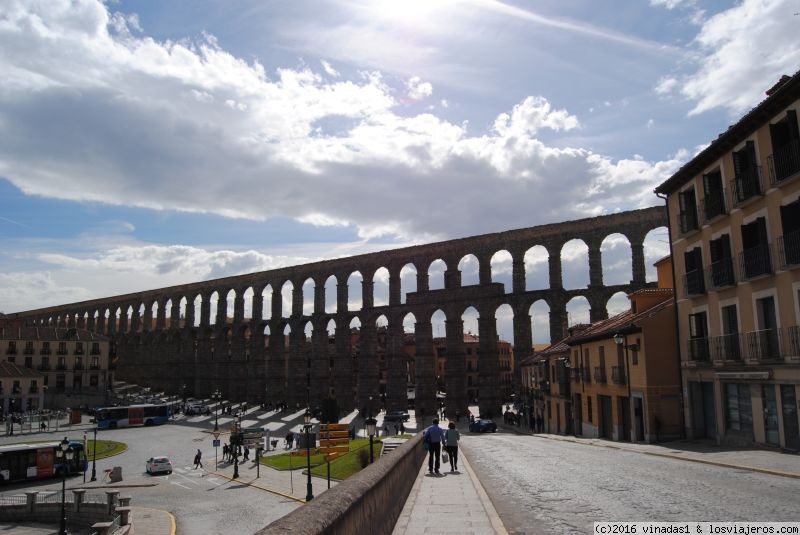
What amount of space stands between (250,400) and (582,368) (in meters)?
63.2

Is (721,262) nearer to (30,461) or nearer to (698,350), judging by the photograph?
(698,350)

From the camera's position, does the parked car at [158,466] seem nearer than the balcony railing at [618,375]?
No

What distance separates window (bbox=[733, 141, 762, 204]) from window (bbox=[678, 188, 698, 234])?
3488 millimetres

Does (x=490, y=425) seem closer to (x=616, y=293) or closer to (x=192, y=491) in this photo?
(x=616, y=293)

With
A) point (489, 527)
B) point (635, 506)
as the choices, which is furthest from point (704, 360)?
point (489, 527)

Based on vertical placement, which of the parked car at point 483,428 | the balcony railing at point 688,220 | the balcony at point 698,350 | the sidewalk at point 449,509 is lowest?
the parked car at point 483,428

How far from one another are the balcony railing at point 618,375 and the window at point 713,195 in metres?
8.13

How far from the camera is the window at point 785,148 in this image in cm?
1909

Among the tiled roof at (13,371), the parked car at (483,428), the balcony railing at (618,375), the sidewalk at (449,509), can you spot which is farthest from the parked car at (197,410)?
the sidewalk at (449,509)

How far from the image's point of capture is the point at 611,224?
58.4 metres

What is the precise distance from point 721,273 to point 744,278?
5.26 ft

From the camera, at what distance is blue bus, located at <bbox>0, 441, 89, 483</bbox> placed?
36.0 metres

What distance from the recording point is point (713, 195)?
24.0 metres

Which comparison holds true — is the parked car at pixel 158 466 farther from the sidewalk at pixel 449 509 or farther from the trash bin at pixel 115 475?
the sidewalk at pixel 449 509
